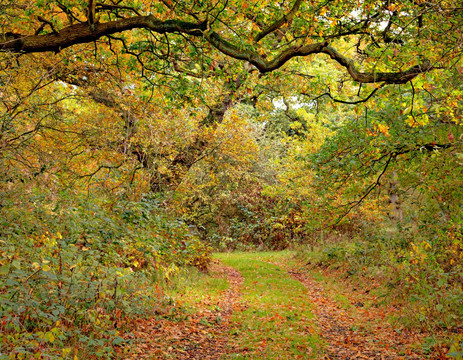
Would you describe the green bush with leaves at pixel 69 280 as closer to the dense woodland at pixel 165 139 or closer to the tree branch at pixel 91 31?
the dense woodland at pixel 165 139

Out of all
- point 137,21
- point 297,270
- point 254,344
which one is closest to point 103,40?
point 137,21

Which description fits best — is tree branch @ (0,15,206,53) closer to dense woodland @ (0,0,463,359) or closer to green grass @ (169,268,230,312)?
dense woodland @ (0,0,463,359)

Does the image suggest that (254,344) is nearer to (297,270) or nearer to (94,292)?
(94,292)

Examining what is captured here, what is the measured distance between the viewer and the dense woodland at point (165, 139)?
545 centimetres

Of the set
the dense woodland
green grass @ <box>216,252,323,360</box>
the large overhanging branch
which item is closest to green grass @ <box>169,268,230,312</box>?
the dense woodland

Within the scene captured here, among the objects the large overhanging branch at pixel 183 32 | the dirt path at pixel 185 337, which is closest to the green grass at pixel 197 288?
the dirt path at pixel 185 337

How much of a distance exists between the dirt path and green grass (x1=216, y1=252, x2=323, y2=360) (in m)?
0.30

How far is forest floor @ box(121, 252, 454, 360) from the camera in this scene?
6355 millimetres

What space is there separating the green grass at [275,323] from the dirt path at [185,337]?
0.99ft

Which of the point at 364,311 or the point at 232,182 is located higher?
the point at 232,182

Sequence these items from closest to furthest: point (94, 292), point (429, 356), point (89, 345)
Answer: point (89, 345) → point (94, 292) → point (429, 356)

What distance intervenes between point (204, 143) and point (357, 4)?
8415 millimetres

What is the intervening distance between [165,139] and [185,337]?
7405 millimetres

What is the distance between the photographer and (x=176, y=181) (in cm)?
1360
